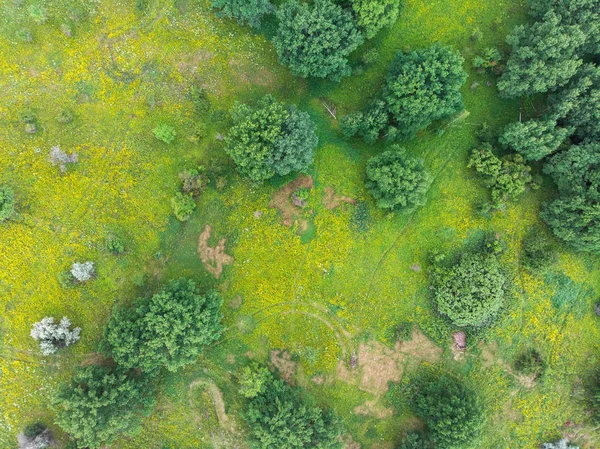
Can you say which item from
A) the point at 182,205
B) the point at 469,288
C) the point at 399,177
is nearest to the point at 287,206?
the point at 182,205

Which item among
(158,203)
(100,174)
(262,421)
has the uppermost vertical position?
(100,174)

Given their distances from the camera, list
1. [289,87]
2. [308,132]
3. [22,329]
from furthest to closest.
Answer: [289,87], [22,329], [308,132]

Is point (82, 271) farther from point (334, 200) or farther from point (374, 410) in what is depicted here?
point (374, 410)

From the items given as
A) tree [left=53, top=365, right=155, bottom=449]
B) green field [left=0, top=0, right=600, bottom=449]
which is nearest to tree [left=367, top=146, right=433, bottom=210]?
green field [left=0, top=0, right=600, bottom=449]

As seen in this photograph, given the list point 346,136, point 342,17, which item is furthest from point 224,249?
point 342,17

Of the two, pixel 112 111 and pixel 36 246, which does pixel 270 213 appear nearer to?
pixel 112 111

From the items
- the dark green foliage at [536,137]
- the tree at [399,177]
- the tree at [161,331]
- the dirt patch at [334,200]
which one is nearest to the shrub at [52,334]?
the tree at [161,331]
